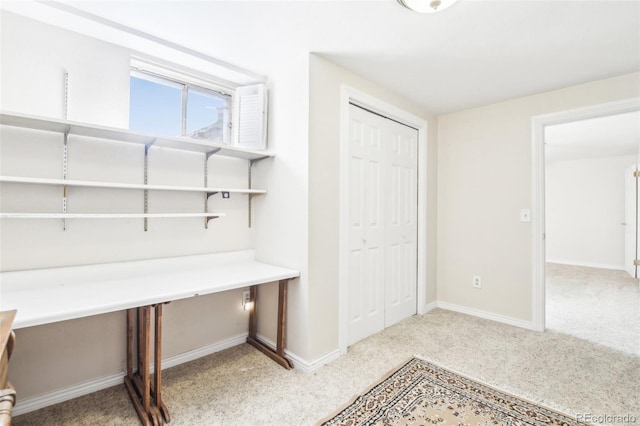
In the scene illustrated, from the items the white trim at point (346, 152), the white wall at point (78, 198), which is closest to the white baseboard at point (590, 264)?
the white trim at point (346, 152)

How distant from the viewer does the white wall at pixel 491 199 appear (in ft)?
9.38

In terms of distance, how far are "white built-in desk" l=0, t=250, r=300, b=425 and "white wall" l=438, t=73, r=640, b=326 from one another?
6.89ft

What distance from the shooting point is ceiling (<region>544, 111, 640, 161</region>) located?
3.72 meters

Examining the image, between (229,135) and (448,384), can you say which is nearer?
(448,384)

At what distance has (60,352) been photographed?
5.81 feet

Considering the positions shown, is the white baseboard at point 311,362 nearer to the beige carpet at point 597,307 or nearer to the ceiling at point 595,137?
the beige carpet at point 597,307

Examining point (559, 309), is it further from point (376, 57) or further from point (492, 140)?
point (376, 57)

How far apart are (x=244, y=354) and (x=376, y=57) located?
2.48m

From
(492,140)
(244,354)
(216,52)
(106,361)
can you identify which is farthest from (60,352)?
(492,140)

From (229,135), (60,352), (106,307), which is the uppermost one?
(229,135)

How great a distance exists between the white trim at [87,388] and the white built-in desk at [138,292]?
120 millimetres

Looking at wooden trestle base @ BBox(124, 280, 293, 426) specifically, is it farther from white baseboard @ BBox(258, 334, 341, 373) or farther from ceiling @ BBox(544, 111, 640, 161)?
ceiling @ BBox(544, 111, 640, 161)

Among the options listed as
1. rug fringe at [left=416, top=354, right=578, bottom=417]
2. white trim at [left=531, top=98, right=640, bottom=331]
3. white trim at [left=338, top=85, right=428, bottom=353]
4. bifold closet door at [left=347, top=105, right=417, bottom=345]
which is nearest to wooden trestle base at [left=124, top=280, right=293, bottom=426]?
white trim at [left=338, top=85, right=428, bottom=353]

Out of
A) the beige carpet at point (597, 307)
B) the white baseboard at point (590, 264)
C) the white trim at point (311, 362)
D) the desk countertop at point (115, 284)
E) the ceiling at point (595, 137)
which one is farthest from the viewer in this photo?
the white baseboard at point (590, 264)
